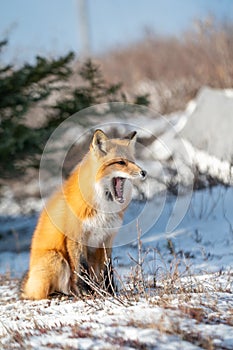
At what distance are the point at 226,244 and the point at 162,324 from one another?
4.13 metres

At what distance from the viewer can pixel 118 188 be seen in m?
6.03

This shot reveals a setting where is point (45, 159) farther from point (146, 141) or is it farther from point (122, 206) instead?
point (122, 206)

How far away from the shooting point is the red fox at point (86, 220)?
5.85 meters

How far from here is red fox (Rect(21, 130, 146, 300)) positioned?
19.2ft

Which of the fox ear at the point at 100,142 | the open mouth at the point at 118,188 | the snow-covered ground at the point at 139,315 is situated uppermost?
the fox ear at the point at 100,142

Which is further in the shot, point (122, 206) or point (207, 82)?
point (207, 82)

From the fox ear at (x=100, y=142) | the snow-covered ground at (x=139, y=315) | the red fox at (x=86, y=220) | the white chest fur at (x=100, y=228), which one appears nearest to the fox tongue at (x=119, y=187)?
the red fox at (x=86, y=220)

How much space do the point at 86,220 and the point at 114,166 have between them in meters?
0.59

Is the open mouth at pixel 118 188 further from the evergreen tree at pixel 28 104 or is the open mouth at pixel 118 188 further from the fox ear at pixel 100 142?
the evergreen tree at pixel 28 104

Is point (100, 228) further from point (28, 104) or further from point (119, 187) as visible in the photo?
point (28, 104)

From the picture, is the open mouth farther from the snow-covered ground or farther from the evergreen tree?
the evergreen tree

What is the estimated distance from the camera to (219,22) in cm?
1627

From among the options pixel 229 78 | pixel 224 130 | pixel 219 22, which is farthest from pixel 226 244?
pixel 219 22

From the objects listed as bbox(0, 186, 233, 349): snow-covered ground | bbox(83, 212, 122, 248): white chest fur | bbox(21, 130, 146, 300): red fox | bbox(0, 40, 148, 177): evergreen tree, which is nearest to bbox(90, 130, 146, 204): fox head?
bbox(21, 130, 146, 300): red fox
